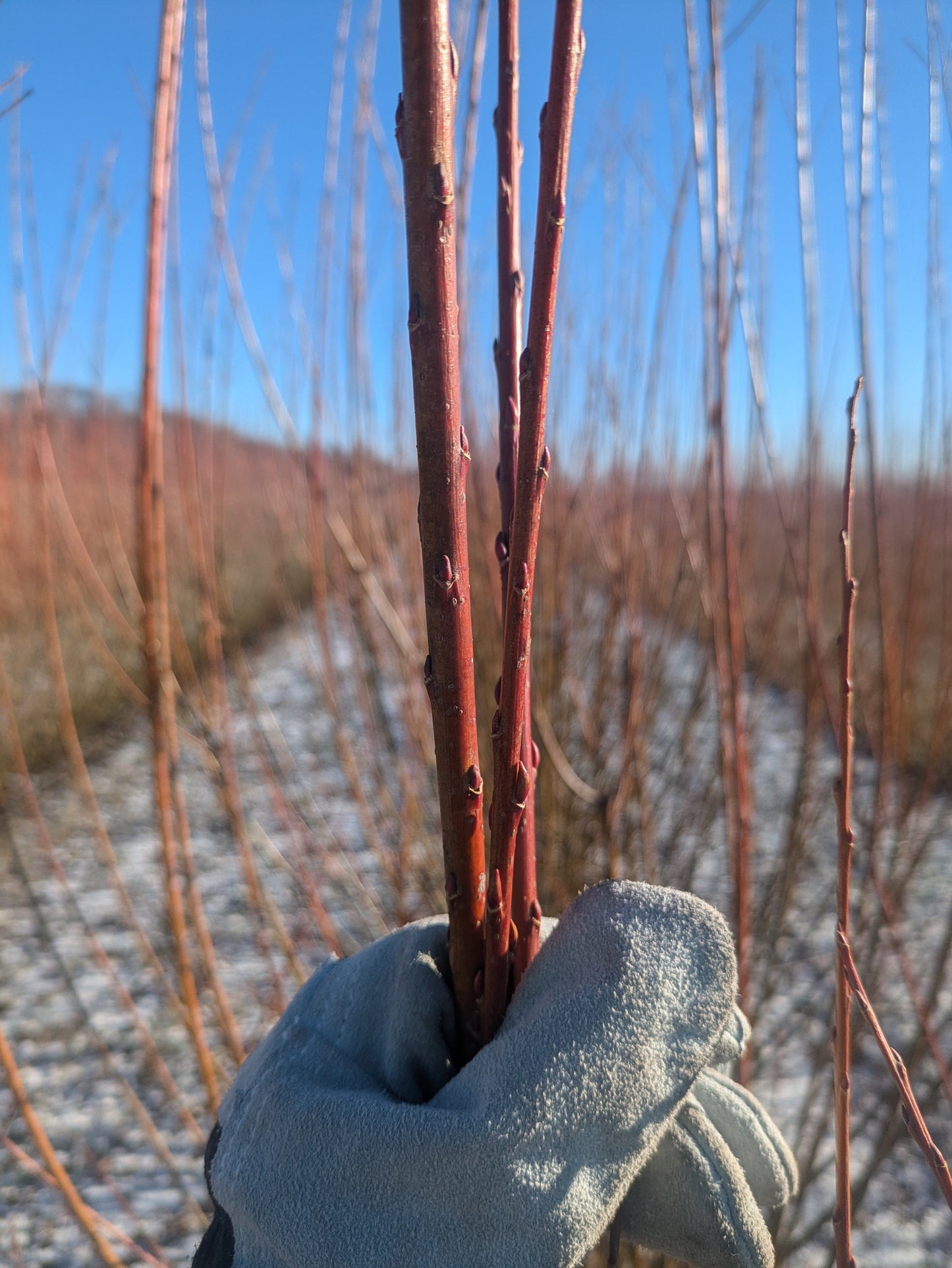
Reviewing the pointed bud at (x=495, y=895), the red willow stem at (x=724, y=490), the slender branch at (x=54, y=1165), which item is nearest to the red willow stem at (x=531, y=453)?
the pointed bud at (x=495, y=895)

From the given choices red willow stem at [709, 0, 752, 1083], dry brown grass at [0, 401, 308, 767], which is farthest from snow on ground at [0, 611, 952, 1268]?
red willow stem at [709, 0, 752, 1083]

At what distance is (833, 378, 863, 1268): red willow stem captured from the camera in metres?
0.32

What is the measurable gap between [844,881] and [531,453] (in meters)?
0.24

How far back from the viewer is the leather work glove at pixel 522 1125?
29 cm

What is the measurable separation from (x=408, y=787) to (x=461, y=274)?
0.63 m

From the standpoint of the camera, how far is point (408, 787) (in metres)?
0.98

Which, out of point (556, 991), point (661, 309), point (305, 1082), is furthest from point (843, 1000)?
point (661, 309)

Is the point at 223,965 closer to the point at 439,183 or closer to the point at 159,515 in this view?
the point at 159,515

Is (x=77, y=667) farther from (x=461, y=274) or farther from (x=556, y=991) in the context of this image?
(x=556, y=991)

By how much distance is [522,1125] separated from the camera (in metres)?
0.29

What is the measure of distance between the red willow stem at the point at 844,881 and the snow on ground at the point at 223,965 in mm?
435

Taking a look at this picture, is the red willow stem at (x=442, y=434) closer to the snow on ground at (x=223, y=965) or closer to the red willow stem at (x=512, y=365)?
the red willow stem at (x=512, y=365)

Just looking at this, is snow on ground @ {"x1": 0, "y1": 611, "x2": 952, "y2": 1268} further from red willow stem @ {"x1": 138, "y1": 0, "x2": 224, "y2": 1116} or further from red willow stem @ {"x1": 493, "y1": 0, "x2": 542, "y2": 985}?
red willow stem @ {"x1": 493, "y1": 0, "x2": 542, "y2": 985}

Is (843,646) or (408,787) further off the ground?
(843,646)
